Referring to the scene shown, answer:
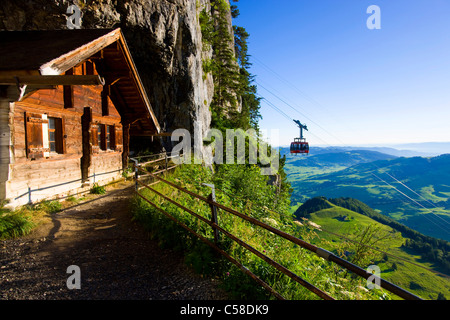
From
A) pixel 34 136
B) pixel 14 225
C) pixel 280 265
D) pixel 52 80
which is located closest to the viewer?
pixel 280 265

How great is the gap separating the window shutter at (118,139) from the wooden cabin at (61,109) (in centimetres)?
5

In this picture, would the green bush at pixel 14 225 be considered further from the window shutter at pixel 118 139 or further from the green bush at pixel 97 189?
the window shutter at pixel 118 139

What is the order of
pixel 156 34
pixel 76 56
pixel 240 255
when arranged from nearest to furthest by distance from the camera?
pixel 240 255
pixel 76 56
pixel 156 34

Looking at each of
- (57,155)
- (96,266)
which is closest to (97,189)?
(57,155)

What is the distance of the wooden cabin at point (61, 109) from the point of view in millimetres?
6062

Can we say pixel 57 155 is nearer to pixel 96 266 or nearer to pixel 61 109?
pixel 61 109

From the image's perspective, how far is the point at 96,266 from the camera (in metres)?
4.94

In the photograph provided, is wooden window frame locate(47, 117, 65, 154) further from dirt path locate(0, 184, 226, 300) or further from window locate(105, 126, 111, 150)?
window locate(105, 126, 111, 150)

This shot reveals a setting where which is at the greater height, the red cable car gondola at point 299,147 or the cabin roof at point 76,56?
the cabin roof at point 76,56

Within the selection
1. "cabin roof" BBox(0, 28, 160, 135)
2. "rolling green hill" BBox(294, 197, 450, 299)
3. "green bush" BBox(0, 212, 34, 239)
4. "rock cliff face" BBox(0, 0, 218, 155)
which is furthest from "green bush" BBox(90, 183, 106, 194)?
"rock cliff face" BBox(0, 0, 218, 155)

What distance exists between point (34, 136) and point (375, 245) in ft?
44.7

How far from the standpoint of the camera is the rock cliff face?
42.9 feet

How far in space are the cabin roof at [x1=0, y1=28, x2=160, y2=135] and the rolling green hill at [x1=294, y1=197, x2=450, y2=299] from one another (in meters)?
7.32

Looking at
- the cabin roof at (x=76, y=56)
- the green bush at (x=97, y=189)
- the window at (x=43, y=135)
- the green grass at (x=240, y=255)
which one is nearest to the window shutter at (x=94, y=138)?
the green bush at (x=97, y=189)
